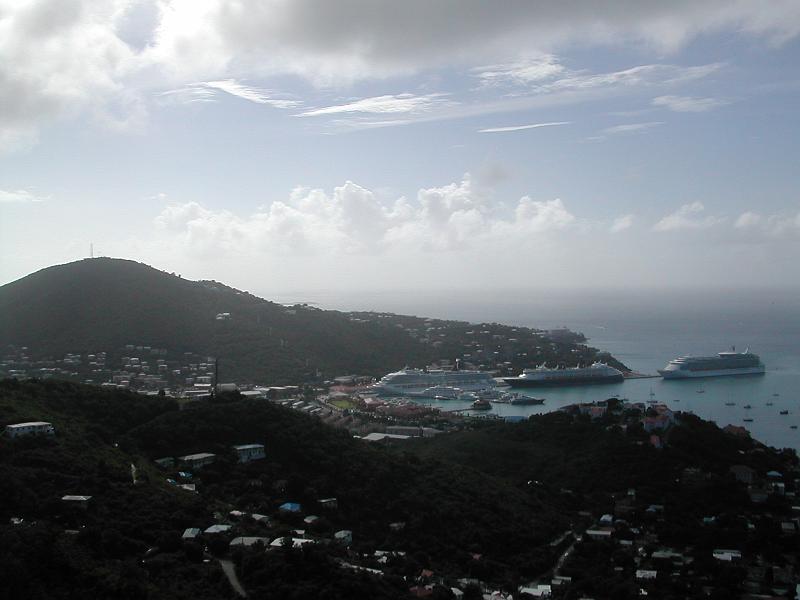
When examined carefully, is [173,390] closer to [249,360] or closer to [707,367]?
[249,360]

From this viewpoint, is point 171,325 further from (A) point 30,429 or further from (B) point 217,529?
(B) point 217,529

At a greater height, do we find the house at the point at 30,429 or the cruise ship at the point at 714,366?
the house at the point at 30,429

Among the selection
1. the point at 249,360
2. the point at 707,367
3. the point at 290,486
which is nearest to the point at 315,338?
the point at 249,360

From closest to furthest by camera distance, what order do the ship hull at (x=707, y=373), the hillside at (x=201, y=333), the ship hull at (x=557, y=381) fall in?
the hillside at (x=201, y=333) → the ship hull at (x=557, y=381) → the ship hull at (x=707, y=373)

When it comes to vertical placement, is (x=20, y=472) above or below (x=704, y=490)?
above

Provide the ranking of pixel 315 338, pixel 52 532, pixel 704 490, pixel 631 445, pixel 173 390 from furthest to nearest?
pixel 315 338
pixel 173 390
pixel 631 445
pixel 704 490
pixel 52 532

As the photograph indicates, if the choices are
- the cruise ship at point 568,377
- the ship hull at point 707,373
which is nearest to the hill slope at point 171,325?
the cruise ship at point 568,377

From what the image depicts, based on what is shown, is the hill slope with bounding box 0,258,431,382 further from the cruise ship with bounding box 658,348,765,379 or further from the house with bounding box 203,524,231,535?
the house with bounding box 203,524,231,535

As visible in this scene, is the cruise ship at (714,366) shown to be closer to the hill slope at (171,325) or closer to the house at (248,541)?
the hill slope at (171,325)
